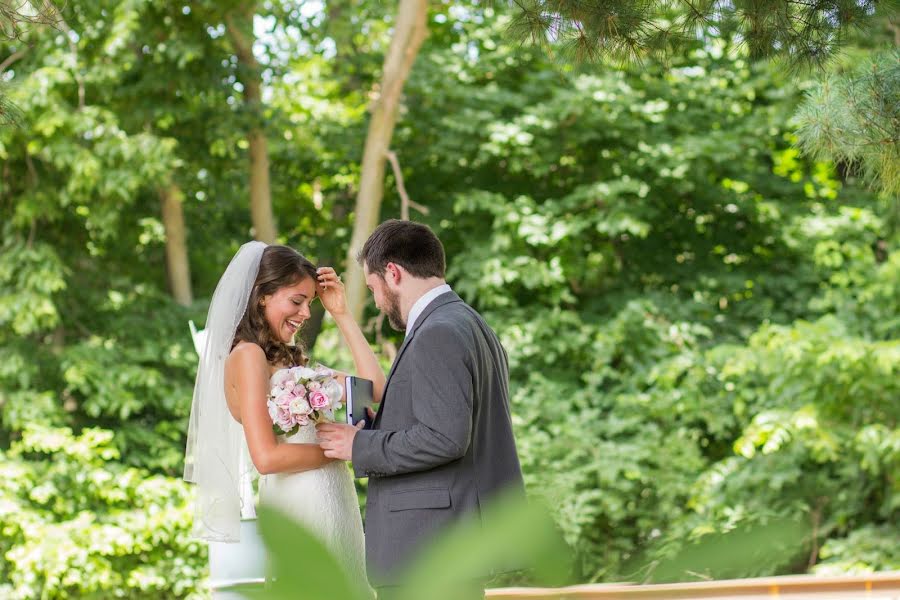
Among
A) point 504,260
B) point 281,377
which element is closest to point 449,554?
point 281,377

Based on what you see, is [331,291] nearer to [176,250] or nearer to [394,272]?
[394,272]

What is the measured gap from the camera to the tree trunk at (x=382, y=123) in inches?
293

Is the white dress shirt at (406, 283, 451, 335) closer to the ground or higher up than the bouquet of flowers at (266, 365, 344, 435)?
higher up

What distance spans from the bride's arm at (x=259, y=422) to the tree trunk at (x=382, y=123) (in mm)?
4754

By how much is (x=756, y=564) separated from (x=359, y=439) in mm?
1840

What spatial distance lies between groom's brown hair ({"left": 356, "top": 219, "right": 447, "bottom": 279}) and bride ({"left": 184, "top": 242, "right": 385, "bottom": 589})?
1.75 feet

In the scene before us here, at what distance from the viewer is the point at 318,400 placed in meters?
2.55

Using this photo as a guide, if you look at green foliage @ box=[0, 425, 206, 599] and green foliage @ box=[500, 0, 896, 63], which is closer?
green foliage @ box=[500, 0, 896, 63]

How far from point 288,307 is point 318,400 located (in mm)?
437

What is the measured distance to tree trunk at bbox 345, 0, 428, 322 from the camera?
7.44 metres

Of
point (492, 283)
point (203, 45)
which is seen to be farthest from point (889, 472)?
point (203, 45)

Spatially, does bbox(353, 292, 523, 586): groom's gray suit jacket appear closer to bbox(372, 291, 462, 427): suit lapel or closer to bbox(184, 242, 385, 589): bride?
bbox(372, 291, 462, 427): suit lapel

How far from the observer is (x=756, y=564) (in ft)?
1.53

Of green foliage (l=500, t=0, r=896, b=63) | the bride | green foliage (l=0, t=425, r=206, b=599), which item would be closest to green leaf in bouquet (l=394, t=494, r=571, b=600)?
the bride
